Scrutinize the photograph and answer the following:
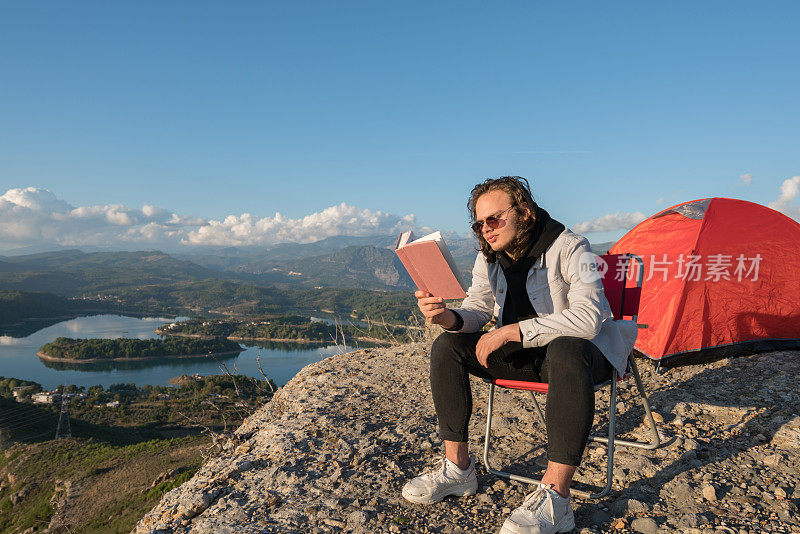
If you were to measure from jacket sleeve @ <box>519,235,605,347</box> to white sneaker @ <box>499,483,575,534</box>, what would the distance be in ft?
2.05

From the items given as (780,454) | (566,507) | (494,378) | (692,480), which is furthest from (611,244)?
(566,507)

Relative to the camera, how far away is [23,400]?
1447 inches

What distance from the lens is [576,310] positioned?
6.08ft

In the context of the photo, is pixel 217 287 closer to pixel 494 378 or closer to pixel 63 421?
pixel 63 421

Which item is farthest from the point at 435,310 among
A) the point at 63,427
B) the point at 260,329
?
the point at 260,329

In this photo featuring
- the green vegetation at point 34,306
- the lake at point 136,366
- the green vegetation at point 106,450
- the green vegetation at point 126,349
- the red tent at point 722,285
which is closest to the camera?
the red tent at point 722,285

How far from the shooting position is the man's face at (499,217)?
83.6 inches

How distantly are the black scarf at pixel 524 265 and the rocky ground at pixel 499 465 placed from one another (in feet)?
3.08

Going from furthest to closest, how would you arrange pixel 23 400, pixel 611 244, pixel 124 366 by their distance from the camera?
pixel 124 366, pixel 23 400, pixel 611 244

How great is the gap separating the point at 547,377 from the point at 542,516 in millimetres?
581

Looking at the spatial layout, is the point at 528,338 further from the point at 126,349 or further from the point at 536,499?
the point at 126,349

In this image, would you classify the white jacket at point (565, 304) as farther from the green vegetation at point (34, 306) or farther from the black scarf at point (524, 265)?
the green vegetation at point (34, 306)

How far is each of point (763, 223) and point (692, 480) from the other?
3722 millimetres

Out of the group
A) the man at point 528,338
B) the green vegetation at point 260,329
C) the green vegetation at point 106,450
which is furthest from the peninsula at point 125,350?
the man at point 528,338
